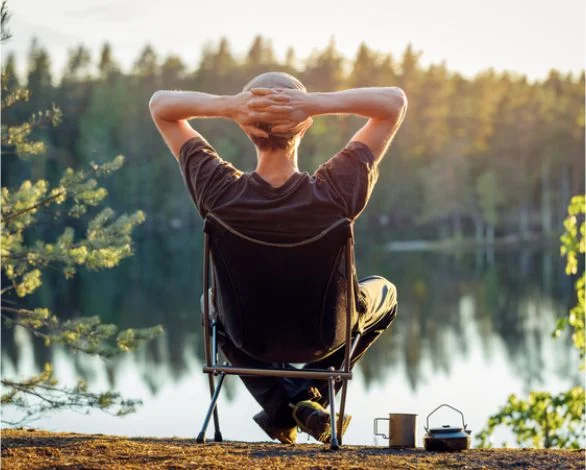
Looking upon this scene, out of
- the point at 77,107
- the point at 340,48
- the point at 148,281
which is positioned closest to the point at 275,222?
the point at 148,281

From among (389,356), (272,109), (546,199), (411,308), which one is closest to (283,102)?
(272,109)

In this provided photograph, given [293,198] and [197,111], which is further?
[197,111]

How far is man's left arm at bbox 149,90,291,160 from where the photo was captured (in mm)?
3361

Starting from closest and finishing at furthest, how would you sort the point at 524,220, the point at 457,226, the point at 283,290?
1. the point at 283,290
2. the point at 524,220
3. the point at 457,226

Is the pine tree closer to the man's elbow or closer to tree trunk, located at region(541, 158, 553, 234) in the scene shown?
the man's elbow

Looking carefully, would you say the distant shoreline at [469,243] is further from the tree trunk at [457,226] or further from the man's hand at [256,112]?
the man's hand at [256,112]

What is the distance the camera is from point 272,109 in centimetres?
334

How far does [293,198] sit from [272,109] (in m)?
0.26

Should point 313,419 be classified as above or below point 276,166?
below

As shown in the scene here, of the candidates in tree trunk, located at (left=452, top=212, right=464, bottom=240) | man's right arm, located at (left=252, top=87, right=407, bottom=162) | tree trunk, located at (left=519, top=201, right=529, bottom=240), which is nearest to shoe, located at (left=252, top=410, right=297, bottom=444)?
man's right arm, located at (left=252, top=87, right=407, bottom=162)

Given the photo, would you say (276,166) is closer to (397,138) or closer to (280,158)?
(280,158)

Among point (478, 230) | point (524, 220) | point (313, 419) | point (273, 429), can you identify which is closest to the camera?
point (313, 419)

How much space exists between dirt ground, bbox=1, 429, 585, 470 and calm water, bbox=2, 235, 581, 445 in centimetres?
348

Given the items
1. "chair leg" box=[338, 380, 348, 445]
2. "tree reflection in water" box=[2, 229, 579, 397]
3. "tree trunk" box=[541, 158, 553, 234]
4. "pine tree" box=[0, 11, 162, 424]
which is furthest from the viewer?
"tree trunk" box=[541, 158, 553, 234]
